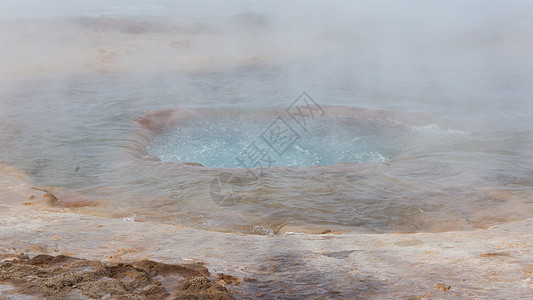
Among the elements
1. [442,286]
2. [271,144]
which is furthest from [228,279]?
[271,144]

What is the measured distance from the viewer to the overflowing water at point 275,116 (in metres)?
4.38

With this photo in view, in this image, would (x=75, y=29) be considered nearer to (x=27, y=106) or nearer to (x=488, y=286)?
(x=27, y=106)

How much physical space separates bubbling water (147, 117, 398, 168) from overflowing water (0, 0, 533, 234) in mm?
32

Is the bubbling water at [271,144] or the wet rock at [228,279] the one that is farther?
the bubbling water at [271,144]

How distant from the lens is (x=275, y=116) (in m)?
7.39

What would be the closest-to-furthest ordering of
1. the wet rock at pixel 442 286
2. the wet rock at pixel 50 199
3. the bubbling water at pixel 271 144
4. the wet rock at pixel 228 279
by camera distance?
the wet rock at pixel 442 286 < the wet rock at pixel 228 279 < the wet rock at pixel 50 199 < the bubbling water at pixel 271 144

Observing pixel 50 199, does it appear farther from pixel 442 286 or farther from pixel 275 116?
pixel 275 116

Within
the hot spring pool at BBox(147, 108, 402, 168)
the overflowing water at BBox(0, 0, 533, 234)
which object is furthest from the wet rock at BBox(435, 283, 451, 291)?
the hot spring pool at BBox(147, 108, 402, 168)

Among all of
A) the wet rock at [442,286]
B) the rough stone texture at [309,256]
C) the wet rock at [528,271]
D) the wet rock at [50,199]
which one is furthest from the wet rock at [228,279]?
the wet rock at [50,199]

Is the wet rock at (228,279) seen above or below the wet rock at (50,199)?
above

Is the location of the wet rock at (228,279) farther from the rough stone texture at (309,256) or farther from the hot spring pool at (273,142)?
the hot spring pool at (273,142)

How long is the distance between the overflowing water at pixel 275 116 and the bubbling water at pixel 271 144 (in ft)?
0.11

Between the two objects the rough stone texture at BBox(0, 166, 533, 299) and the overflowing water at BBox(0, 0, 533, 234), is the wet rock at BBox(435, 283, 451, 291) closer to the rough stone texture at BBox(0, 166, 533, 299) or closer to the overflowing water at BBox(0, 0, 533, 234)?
the rough stone texture at BBox(0, 166, 533, 299)

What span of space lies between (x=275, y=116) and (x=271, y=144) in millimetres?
882
